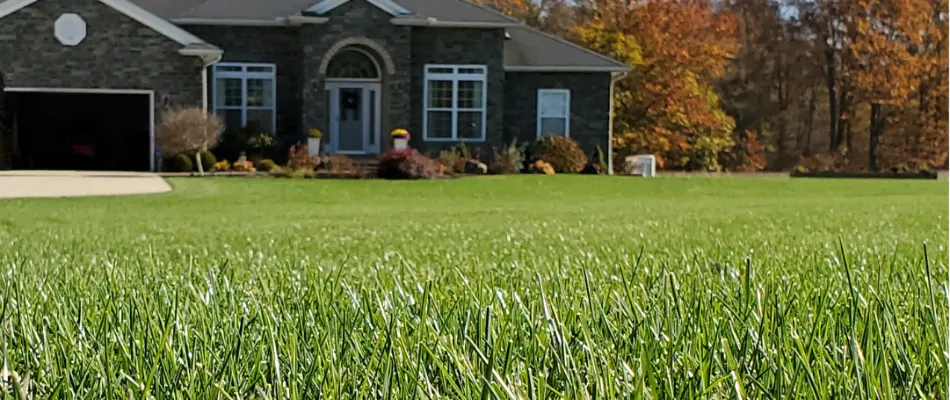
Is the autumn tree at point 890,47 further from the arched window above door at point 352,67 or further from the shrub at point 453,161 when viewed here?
the arched window above door at point 352,67

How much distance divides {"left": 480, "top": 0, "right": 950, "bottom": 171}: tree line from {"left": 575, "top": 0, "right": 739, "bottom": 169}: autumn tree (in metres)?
0.04

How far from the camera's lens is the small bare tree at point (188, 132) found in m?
23.6

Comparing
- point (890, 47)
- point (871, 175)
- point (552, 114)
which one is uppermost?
point (890, 47)

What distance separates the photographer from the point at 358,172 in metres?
23.7

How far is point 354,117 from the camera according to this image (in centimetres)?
2772

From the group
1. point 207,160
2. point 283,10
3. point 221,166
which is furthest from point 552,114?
point 207,160

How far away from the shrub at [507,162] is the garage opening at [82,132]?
27.4 feet

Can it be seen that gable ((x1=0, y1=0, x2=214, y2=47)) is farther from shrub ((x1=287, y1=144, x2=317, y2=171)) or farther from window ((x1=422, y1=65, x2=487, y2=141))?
window ((x1=422, y1=65, x2=487, y2=141))

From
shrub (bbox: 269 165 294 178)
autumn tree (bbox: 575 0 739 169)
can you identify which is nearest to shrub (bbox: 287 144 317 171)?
shrub (bbox: 269 165 294 178)

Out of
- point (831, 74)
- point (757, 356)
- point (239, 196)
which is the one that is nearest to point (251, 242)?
point (757, 356)

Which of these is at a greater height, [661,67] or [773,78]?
[773,78]

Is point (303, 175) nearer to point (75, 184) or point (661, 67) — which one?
point (75, 184)

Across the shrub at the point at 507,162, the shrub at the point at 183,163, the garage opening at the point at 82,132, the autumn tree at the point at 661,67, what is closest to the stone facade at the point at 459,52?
the shrub at the point at 507,162

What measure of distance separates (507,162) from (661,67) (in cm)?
1114
